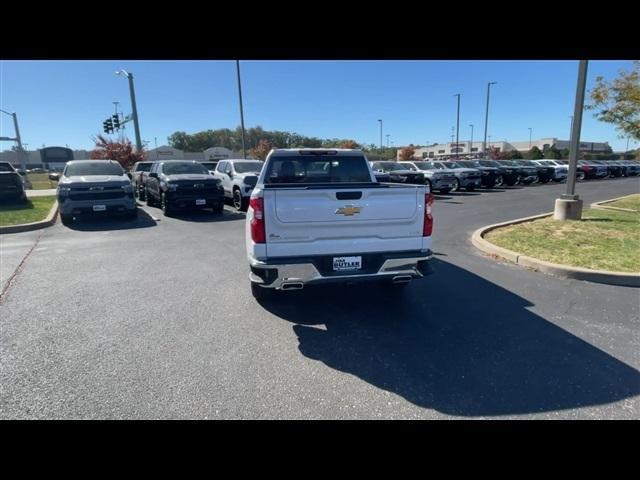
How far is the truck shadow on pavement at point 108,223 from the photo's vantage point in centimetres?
1007

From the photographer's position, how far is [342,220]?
3742 millimetres

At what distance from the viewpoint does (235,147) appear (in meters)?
102

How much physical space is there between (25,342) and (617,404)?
5.32 metres

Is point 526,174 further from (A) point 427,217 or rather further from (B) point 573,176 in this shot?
(A) point 427,217

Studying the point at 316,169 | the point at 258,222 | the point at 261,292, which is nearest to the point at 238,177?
the point at 316,169

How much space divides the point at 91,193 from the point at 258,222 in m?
9.18

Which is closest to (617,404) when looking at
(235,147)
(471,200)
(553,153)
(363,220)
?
(363,220)

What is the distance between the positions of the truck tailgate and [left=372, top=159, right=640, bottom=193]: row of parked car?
30.4ft

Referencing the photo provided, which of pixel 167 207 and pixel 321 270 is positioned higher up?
pixel 321 270

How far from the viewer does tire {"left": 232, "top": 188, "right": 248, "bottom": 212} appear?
508 inches

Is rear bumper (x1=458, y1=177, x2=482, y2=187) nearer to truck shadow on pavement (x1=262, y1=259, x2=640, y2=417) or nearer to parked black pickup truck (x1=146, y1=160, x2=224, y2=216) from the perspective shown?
parked black pickup truck (x1=146, y1=160, x2=224, y2=216)

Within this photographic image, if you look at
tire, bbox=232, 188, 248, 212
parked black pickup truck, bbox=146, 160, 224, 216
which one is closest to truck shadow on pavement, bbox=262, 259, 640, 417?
parked black pickup truck, bbox=146, 160, 224, 216
